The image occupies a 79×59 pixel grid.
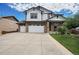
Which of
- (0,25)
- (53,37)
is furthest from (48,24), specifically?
(0,25)

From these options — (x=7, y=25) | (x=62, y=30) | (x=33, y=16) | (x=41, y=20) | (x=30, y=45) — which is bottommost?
(x=30, y=45)

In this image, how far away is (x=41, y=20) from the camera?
24.8ft

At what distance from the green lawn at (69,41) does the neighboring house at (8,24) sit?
1.34 meters

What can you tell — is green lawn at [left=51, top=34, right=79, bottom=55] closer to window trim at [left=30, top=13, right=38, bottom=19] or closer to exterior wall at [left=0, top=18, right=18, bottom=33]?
window trim at [left=30, top=13, right=38, bottom=19]

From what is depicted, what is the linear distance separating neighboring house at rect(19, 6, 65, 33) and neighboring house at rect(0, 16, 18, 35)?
0.24 m

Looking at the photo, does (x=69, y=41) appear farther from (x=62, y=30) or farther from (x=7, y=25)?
(x=7, y=25)

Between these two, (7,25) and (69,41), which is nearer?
(69,41)

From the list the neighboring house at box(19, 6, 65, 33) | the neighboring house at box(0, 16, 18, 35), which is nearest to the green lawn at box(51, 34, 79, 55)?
the neighboring house at box(19, 6, 65, 33)

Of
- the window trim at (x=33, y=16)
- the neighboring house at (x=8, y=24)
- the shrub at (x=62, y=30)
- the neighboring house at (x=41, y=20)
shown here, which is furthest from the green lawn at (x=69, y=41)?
the neighboring house at (x=8, y=24)

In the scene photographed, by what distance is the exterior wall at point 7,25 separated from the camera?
7398 millimetres

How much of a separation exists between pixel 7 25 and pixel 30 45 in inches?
49.2

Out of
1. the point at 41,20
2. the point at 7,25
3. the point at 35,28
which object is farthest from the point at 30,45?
the point at 7,25

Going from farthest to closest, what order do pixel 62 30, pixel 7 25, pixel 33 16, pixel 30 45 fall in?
pixel 33 16
pixel 7 25
pixel 62 30
pixel 30 45

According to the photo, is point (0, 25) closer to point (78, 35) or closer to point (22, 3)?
point (22, 3)
